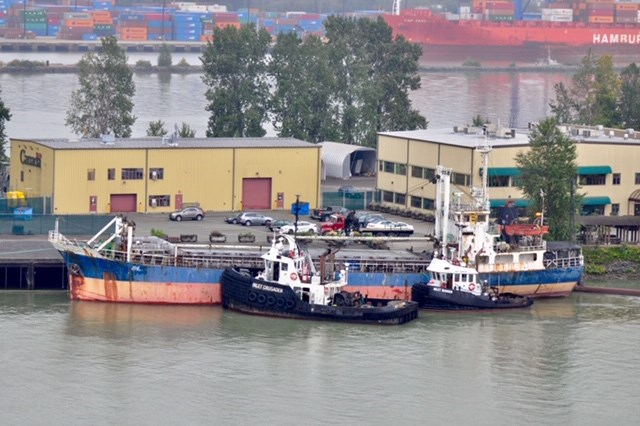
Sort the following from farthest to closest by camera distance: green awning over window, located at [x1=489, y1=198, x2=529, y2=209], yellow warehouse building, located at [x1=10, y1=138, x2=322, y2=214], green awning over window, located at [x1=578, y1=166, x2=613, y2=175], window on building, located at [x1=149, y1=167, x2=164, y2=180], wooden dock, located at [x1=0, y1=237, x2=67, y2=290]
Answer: green awning over window, located at [x1=578, y1=166, x2=613, y2=175], window on building, located at [x1=149, y1=167, x2=164, y2=180], green awning over window, located at [x1=489, y1=198, x2=529, y2=209], yellow warehouse building, located at [x1=10, y1=138, x2=322, y2=214], wooden dock, located at [x1=0, y1=237, x2=67, y2=290]

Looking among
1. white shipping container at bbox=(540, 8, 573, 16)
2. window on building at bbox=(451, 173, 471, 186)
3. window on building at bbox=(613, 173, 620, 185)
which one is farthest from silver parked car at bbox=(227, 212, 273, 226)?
white shipping container at bbox=(540, 8, 573, 16)

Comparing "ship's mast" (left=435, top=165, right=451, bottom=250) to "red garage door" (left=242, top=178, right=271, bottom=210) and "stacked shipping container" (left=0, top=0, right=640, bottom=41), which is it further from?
"stacked shipping container" (left=0, top=0, right=640, bottom=41)

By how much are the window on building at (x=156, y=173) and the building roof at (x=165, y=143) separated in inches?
26.8

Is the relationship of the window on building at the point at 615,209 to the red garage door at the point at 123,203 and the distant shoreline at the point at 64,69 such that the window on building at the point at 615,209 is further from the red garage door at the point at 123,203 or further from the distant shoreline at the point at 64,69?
the distant shoreline at the point at 64,69

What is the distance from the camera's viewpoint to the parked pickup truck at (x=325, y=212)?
48.0 m

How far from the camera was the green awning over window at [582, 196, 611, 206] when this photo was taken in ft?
161

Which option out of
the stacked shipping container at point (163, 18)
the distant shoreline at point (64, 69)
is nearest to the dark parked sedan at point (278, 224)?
the distant shoreline at point (64, 69)

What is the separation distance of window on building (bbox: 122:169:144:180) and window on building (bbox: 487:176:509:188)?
10.5m

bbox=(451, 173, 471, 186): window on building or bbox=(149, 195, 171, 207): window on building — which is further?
bbox=(149, 195, 171, 207): window on building

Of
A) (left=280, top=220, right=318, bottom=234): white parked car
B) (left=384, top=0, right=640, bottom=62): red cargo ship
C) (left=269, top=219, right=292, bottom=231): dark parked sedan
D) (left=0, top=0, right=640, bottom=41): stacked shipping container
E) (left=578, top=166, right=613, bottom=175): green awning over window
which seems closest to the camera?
(left=280, top=220, right=318, bottom=234): white parked car

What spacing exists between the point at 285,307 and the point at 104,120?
25.2 m

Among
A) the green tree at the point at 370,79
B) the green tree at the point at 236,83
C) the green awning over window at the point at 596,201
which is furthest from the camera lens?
the green tree at the point at 370,79

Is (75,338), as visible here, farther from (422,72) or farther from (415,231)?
(422,72)

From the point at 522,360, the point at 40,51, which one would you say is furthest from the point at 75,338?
the point at 40,51
